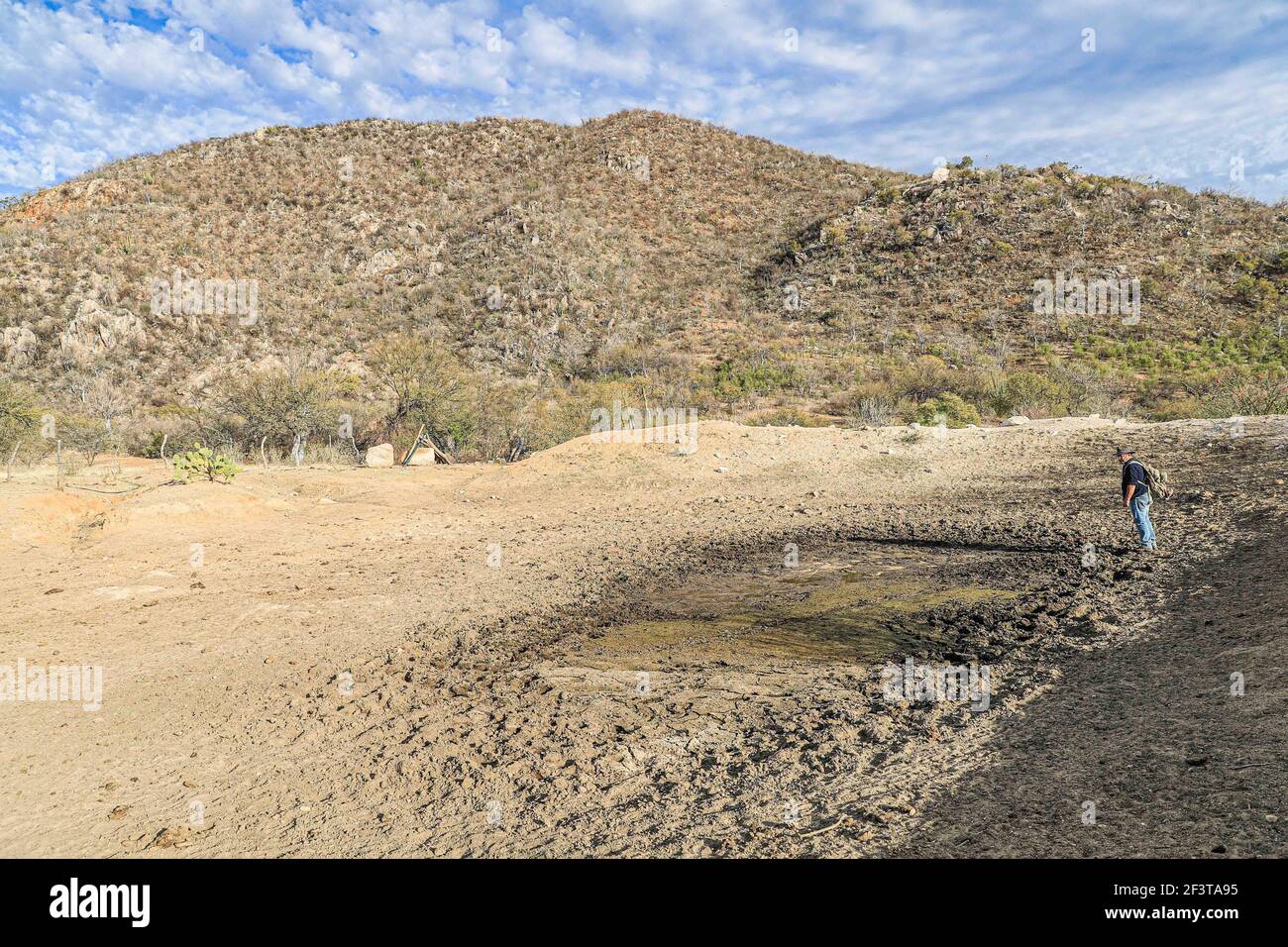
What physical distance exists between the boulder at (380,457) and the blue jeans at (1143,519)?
633 inches

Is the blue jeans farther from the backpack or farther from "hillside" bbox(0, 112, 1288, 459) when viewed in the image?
"hillside" bbox(0, 112, 1288, 459)

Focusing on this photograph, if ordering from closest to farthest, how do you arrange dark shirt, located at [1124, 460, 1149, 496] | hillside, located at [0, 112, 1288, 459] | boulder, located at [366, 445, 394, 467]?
dark shirt, located at [1124, 460, 1149, 496] → boulder, located at [366, 445, 394, 467] → hillside, located at [0, 112, 1288, 459]

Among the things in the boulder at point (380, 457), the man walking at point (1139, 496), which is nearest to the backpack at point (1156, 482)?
the man walking at point (1139, 496)

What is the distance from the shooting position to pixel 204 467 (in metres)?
12.8

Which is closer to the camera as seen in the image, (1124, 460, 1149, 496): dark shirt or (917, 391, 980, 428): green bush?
(1124, 460, 1149, 496): dark shirt

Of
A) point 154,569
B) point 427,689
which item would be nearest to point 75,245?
point 154,569

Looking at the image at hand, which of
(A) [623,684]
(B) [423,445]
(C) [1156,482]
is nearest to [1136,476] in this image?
(C) [1156,482]

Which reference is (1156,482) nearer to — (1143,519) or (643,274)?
(1143,519)

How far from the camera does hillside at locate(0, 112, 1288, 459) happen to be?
28.4 metres

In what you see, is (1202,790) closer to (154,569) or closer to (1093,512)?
(1093,512)

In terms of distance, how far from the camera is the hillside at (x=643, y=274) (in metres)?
28.4

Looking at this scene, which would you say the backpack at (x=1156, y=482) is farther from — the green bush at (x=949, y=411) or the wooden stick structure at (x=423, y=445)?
the wooden stick structure at (x=423, y=445)

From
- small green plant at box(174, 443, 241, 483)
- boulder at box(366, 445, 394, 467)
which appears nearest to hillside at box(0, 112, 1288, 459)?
boulder at box(366, 445, 394, 467)
